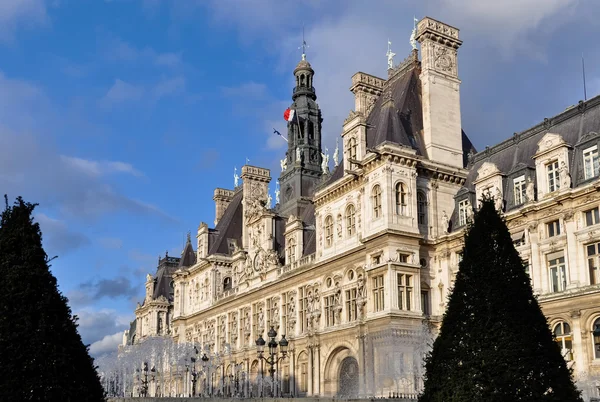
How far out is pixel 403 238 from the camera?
43.5m

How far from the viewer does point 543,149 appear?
38.9 meters

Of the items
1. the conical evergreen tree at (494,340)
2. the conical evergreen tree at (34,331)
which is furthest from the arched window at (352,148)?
the conical evergreen tree at (34,331)

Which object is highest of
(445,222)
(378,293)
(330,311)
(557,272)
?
(445,222)

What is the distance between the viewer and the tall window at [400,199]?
145 ft

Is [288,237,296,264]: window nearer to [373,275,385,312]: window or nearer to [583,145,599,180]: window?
[373,275,385,312]: window

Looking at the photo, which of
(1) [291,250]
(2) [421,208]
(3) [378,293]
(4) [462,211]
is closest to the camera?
(3) [378,293]

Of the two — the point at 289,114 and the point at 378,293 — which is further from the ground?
the point at 289,114

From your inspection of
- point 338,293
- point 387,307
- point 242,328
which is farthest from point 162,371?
point 387,307

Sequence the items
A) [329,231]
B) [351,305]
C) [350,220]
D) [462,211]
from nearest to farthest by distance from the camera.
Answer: [462,211] → [351,305] → [350,220] → [329,231]

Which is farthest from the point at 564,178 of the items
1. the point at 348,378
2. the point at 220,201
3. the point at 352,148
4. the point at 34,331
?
the point at 220,201

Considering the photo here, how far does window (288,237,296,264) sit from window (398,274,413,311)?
15.1 metres

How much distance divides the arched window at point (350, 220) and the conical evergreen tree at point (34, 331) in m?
31.0

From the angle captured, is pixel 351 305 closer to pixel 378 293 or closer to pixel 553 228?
pixel 378 293

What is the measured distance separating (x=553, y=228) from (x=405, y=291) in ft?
31.1
